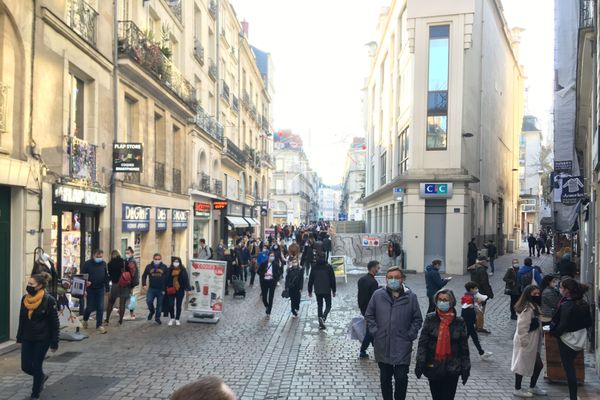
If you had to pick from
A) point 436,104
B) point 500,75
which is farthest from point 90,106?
point 500,75

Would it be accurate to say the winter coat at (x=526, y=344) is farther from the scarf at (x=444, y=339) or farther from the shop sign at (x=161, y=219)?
the shop sign at (x=161, y=219)

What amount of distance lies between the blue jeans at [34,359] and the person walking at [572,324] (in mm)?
6495

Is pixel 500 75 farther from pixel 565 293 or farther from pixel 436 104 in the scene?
pixel 565 293

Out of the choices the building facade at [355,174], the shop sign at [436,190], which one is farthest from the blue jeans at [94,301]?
the building facade at [355,174]

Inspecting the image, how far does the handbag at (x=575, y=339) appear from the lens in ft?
20.8

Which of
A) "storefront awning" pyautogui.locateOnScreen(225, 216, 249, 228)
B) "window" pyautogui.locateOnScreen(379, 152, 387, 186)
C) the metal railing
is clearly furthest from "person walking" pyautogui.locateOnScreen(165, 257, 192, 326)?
"window" pyautogui.locateOnScreen(379, 152, 387, 186)

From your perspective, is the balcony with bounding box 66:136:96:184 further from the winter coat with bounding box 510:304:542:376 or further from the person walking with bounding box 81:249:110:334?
the winter coat with bounding box 510:304:542:376

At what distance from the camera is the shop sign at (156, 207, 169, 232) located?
685 inches

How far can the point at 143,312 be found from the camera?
12.7 meters

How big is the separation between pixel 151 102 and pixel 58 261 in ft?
23.8

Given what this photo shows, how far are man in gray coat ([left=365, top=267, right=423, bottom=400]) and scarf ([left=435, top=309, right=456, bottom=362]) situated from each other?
0.52 metres

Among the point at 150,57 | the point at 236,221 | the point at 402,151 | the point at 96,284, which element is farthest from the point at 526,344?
the point at 236,221

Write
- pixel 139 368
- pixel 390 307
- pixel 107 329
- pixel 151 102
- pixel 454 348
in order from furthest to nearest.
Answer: pixel 151 102, pixel 107 329, pixel 139 368, pixel 390 307, pixel 454 348

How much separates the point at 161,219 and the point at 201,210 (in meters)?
5.30
